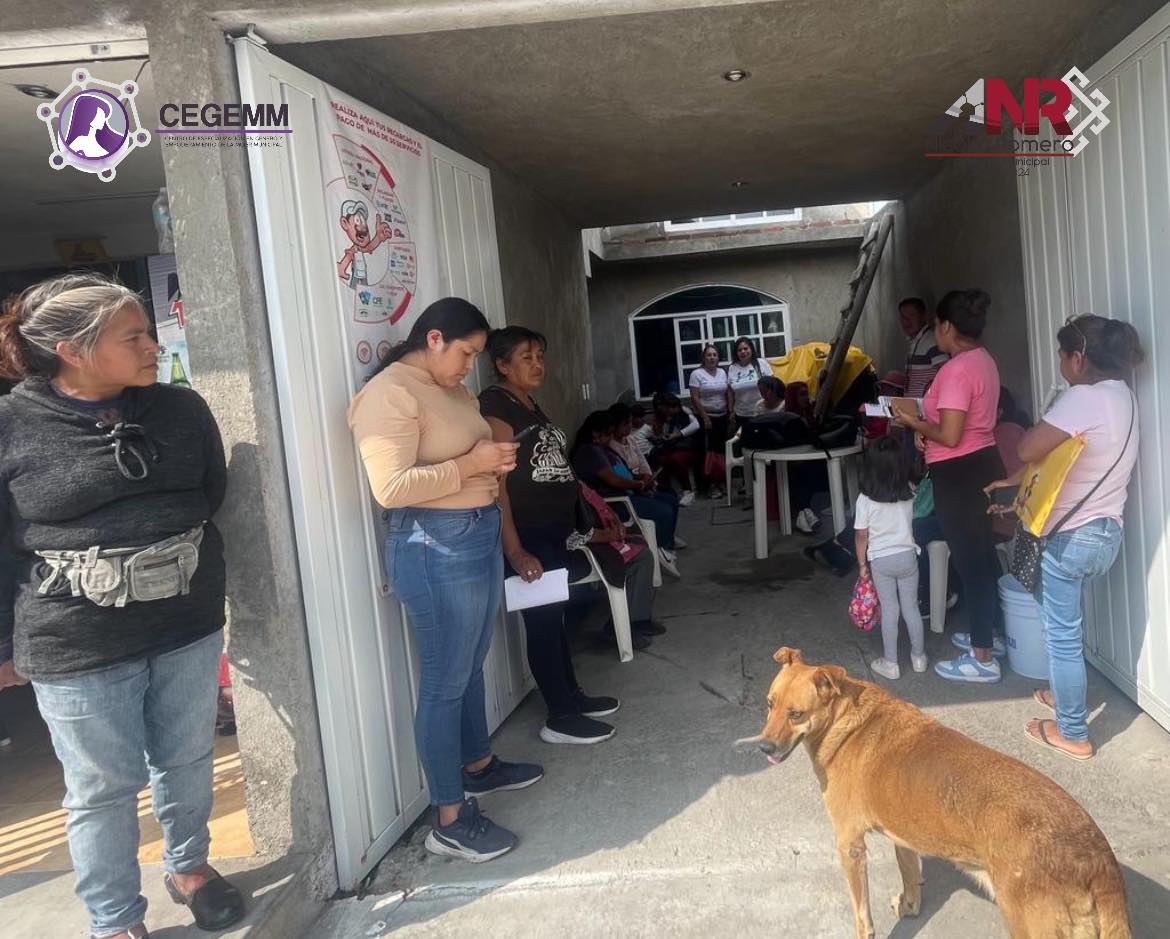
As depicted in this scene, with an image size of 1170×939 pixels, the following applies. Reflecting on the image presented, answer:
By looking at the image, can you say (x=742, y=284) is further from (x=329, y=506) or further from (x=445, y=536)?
(x=329, y=506)

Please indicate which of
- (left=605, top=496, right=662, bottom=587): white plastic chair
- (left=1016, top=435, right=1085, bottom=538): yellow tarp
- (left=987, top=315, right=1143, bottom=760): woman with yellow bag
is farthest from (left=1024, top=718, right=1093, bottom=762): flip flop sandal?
(left=605, top=496, right=662, bottom=587): white plastic chair

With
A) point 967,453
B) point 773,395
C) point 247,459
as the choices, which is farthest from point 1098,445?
point 773,395

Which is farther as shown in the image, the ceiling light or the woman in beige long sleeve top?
the ceiling light

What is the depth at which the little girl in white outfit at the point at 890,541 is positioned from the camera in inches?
148

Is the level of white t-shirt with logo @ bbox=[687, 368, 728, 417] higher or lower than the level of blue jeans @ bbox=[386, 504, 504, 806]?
higher

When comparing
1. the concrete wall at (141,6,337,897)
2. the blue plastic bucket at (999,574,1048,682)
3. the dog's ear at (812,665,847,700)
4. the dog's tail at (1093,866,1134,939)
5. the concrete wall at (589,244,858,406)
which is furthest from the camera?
the concrete wall at (589,244,858,406)

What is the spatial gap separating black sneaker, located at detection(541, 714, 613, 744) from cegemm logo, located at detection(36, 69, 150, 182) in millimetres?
2757

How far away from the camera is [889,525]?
379 centimetres

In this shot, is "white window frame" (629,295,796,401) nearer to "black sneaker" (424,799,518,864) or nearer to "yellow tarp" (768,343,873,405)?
"yellow tarp" (768,343,873,405)

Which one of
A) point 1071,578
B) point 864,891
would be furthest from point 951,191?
point 864,891

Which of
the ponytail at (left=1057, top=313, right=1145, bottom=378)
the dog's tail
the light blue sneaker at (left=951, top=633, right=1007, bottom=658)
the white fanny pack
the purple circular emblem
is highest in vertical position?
the purple circular emblem

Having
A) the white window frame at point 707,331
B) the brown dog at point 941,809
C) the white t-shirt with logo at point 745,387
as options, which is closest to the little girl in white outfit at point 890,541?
the brown dog at point 941,809

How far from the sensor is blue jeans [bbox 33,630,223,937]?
1930 millimetres

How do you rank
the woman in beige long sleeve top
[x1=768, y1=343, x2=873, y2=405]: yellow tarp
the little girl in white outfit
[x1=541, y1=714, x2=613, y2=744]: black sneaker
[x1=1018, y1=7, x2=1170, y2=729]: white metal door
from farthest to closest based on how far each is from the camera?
[x1=768, y1=343, x2=873, y2=405]: yellow tarp → the little girl in white outfit → [x1=541, y1=714, x2=613, y2=744]: black sneaker → [x1=1018, y1=7, x2=1170, y2=729]: white metal door → the woman in beige long sleeve top
